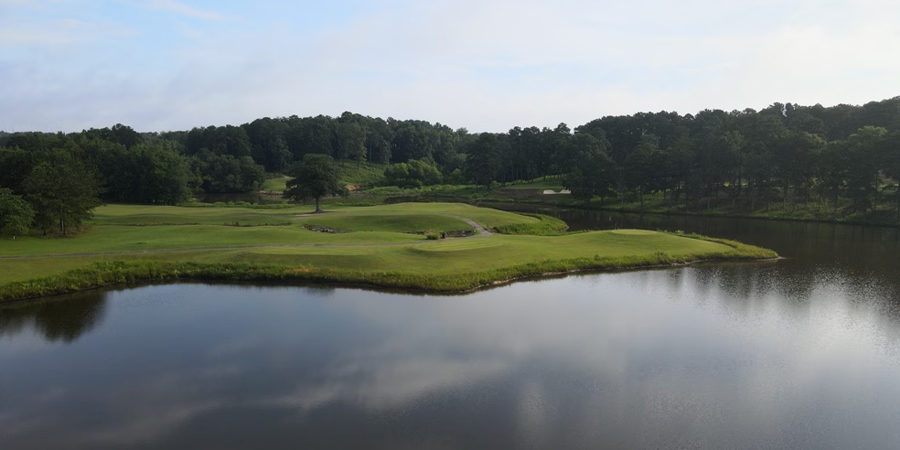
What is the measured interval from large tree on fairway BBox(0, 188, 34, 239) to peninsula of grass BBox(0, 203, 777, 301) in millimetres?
1149

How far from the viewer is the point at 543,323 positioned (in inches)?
1071

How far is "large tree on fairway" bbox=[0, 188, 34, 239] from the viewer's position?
4203 centimetres

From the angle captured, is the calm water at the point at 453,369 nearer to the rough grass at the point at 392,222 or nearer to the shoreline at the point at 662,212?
the rough grass at the point at 392,222

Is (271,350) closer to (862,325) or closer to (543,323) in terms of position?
(543,323)

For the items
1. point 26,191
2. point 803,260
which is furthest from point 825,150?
point 26,191

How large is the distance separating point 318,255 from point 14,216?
25.4 m

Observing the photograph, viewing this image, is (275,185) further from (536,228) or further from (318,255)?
(318,255)

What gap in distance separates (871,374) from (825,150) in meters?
70.2

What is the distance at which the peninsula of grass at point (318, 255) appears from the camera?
35.0 m

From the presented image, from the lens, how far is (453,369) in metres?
21.0

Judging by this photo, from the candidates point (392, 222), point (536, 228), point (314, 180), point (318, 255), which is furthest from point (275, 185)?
point (318, 255)

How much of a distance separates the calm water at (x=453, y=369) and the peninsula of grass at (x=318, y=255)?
2.53m

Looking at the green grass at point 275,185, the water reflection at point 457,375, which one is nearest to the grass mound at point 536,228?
the water reflection at point 457,375

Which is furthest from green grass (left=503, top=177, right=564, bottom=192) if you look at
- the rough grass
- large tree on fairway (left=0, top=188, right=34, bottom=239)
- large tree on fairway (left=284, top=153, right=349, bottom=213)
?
large tree on fairway (left=0, top=188, right=34, bottom=239)
